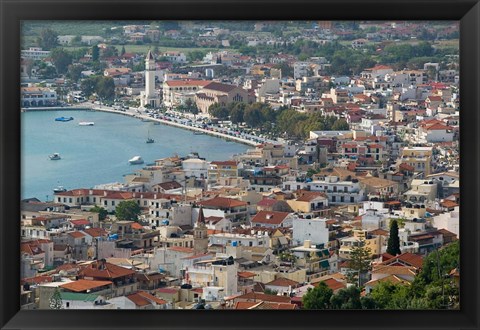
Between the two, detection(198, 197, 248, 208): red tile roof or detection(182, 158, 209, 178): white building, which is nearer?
detection(198, 197, 248, 208): red tile roof

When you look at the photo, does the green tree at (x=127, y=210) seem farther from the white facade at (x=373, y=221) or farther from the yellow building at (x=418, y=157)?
the yellow building at (x=418, y=157)

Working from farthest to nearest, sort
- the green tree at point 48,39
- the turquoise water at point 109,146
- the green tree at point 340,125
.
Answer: the green tree at point 340,125 < the turquoise water at point 109,146 < the green tree at point 48,39

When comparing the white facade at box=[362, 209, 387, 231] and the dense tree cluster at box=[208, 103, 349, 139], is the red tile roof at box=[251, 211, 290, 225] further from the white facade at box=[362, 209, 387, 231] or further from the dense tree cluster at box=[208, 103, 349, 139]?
the dense tree cluster at box=[208, 103, 349, 139]

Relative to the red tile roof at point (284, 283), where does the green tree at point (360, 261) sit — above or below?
above

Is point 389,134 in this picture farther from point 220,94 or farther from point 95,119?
point 95,119

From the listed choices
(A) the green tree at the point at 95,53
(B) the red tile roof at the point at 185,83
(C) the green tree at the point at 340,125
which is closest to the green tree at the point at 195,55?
(B) the red tile roof at the point at 185,83

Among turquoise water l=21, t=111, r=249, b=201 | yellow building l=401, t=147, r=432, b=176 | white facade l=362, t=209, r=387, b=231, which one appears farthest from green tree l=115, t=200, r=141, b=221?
yellow building l=401, t=147, r=432, b=176

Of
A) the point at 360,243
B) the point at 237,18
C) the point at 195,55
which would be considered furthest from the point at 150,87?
the point at 237,18
